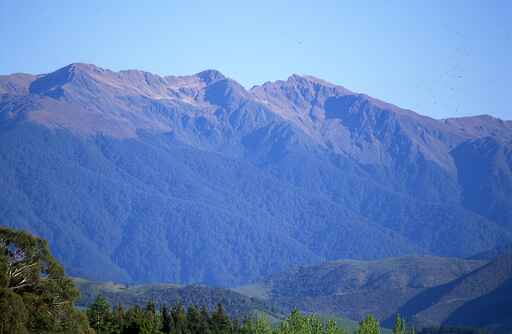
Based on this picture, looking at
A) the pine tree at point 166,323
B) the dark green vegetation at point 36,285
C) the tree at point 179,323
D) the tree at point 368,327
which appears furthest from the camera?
the tree at point 179,323

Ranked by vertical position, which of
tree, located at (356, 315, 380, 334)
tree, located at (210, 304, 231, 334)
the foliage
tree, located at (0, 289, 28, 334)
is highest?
tree, located at (0, 289, 28, 334)

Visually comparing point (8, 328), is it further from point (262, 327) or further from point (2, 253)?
point (262, 327)

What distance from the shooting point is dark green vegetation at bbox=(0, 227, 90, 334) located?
208ft

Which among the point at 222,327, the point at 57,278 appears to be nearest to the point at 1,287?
the point at 57,278

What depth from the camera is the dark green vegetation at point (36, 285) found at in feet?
208

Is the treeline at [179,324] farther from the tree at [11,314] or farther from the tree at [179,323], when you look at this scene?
the tree at [11,314]

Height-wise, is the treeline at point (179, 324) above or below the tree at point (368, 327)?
below

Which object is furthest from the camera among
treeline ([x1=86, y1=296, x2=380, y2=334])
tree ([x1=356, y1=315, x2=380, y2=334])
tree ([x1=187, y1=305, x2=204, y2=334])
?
tree ([x1=187, y1=305, x2=204, y2=334])

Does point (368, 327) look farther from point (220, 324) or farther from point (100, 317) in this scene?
point (100, 317)

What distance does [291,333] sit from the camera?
120688 millimetres

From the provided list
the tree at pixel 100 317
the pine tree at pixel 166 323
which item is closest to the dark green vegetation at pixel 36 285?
the tree at pixel 100 317

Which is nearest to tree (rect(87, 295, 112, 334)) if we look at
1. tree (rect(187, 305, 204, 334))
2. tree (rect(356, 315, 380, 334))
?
tree (rect(187, 305, 204, 334))

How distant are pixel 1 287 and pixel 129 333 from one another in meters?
59.0

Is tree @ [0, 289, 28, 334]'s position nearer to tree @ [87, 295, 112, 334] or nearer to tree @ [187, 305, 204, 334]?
tree @ [87, 295, 112, 334]
